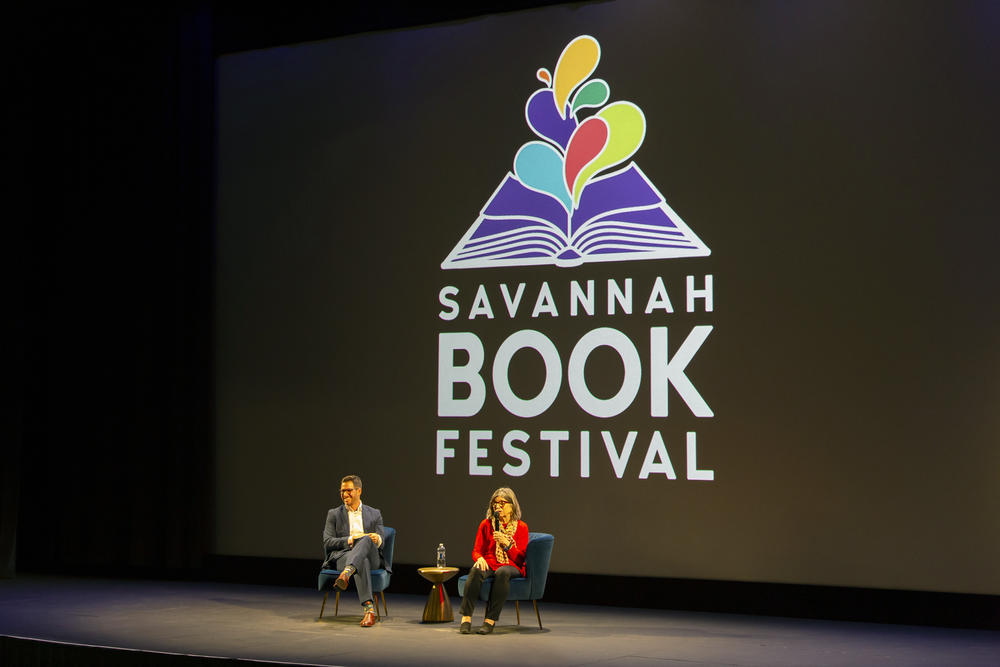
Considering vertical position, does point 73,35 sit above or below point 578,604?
above

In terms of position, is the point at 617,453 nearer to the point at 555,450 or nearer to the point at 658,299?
the point at 555,450

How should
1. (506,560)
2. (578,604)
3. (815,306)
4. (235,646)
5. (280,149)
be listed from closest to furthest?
1. (235,646)
2. (506,560)
3. (815,306)
4. (578,604)
5. (280,149)

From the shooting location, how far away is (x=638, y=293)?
26.1 feet

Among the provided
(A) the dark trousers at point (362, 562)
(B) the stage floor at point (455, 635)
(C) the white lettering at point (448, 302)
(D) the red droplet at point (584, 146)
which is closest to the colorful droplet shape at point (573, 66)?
(D) the red droplet at point (584, 146)

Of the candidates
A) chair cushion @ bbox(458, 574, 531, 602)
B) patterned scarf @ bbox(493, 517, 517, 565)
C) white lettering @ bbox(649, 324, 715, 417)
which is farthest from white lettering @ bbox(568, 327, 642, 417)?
chair cushion @ bbox(458, 574, 531, 602)

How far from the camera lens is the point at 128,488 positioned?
372 inches

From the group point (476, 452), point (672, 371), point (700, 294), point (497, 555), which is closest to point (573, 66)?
point (700, 294)

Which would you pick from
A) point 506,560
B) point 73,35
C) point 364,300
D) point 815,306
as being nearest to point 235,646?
point 506,560

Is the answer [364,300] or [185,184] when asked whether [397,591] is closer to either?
[364,300]

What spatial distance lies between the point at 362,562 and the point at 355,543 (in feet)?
0.46

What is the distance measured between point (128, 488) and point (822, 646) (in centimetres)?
555

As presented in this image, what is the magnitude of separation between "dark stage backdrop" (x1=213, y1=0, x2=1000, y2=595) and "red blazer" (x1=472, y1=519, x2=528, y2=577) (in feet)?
3.96

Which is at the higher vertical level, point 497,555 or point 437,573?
point 497,555

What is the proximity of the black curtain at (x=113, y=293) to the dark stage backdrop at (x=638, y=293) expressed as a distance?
26 cm
